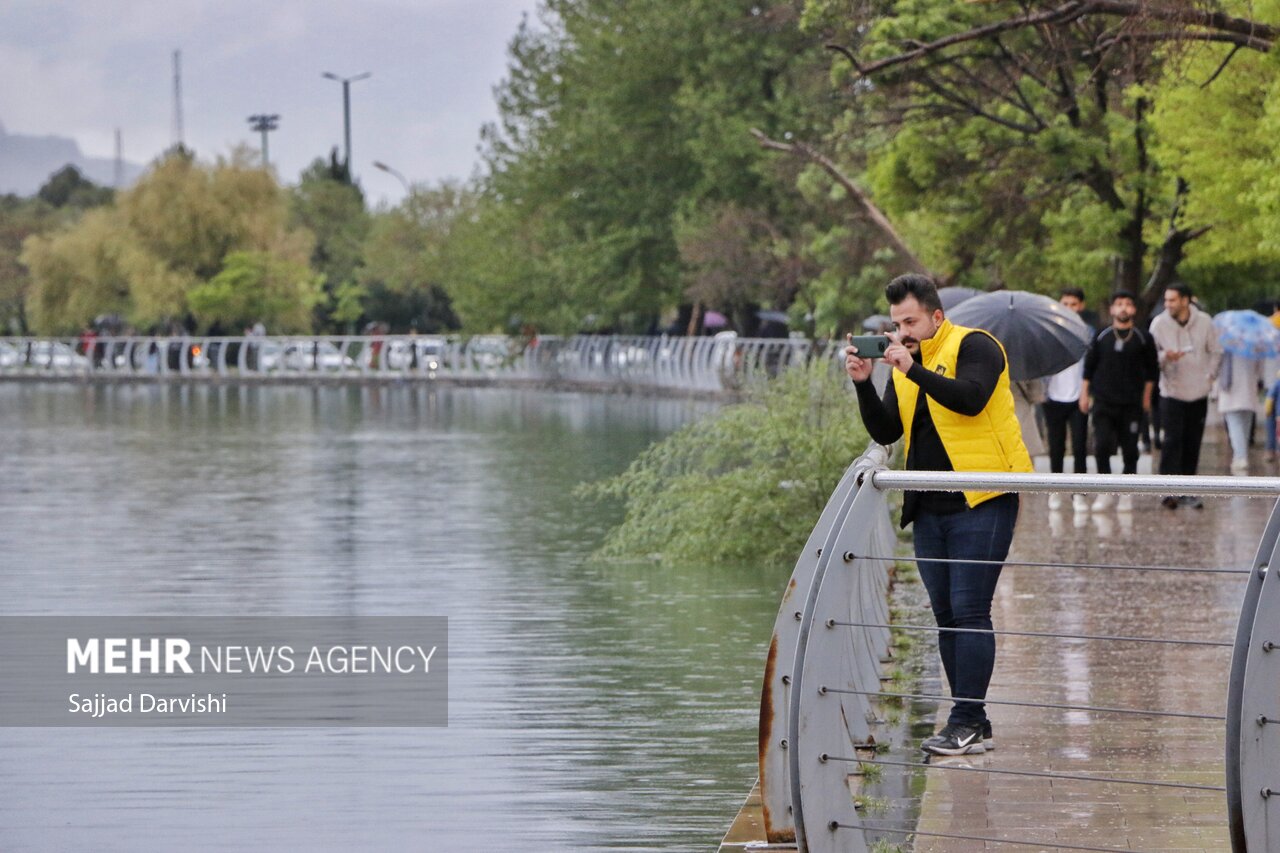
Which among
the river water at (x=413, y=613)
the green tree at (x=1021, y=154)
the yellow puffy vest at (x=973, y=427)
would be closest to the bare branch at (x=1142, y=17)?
the green tree at (x=1021, y=154)

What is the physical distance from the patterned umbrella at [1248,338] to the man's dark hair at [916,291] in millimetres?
13595

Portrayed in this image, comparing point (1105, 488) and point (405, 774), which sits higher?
point (1105, 488)

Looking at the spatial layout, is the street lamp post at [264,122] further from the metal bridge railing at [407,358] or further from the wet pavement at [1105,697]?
the wet pavement at [1105,697]

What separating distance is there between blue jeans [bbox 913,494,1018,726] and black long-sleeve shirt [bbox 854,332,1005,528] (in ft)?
0.22

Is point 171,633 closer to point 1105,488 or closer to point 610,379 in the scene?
point 1105,488

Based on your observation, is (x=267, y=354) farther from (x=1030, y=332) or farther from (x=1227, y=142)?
(x=1030, y=332)

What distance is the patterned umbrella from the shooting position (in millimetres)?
21422

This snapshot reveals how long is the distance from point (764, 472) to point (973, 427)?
8557 mm

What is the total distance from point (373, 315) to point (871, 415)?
8562 cm

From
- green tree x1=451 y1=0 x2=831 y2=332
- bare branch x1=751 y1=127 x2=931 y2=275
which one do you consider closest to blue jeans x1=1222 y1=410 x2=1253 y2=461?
bare branch x1=751 y1=127 x2=931 y2=275

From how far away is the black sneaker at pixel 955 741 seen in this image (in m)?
8.07

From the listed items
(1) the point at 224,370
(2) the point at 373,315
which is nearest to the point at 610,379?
(1) the point at 224,370

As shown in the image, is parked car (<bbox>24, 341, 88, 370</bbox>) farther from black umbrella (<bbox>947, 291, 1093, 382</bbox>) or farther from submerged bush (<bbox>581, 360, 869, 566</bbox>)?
black umbrella (<bbox>947, 291, 1093, 382</bbox>)

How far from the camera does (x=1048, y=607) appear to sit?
1288 centimetres
